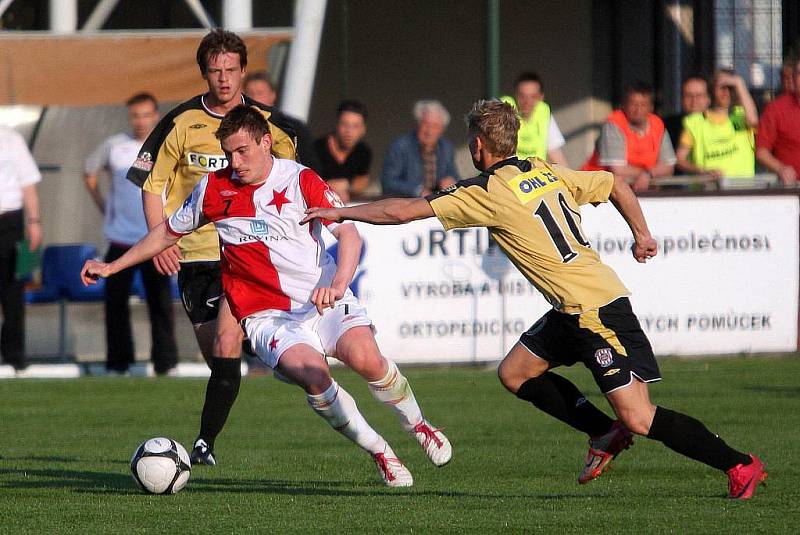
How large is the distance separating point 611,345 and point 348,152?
6825mm

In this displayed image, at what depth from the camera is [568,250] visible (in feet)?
21.2

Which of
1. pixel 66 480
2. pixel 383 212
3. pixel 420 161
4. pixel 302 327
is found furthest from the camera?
pixel 420 161

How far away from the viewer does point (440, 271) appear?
12633mm

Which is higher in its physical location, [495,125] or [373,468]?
[495,125]

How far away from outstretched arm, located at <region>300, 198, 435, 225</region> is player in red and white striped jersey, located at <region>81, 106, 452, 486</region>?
1.63 ft

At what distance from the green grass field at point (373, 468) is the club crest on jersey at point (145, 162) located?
1555mm

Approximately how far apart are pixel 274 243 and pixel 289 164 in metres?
0.39

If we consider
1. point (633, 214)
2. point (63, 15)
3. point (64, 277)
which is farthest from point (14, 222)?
point (633, 214)

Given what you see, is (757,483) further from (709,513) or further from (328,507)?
(328,507)

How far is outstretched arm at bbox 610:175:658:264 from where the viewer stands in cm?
664

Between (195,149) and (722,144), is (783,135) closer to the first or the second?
(722,144)

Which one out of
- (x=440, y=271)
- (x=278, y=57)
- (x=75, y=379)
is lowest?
(x=75, y=379)

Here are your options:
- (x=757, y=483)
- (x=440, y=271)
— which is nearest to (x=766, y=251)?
(x=440, y=271)

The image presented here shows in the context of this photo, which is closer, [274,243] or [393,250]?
[274,243]
